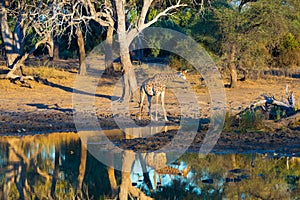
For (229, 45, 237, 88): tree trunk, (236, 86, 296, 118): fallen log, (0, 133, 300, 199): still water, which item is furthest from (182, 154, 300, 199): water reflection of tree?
(229, 45, 237, 88): tree trunk

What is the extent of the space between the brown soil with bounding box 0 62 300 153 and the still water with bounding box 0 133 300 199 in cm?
205

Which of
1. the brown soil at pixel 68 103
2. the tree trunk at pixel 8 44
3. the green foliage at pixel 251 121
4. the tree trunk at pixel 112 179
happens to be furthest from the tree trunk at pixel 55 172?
the tree trunk at pixel 8 44

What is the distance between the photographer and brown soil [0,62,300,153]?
1585 cm

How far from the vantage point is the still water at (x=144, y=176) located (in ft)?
32.1

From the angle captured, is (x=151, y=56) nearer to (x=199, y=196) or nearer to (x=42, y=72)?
(x=42, y=72)

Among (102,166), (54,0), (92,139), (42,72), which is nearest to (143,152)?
(102,166)

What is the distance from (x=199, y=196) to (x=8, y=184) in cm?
346

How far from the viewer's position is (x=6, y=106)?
1998cm

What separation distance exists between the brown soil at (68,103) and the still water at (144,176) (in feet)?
6.72

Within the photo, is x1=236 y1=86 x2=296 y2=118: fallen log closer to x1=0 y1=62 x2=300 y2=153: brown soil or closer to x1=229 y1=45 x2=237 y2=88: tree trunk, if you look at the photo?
x1=0 y1=62 x2=300 y2=153: brown soil

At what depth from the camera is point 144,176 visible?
1116 centimetres

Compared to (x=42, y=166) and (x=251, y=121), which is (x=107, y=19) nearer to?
(x=251, y=121)

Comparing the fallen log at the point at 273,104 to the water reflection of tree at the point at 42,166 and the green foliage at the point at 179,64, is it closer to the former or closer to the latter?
the water reflection of tree at the point at 42,166

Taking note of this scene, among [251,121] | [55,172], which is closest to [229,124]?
[251,121]
